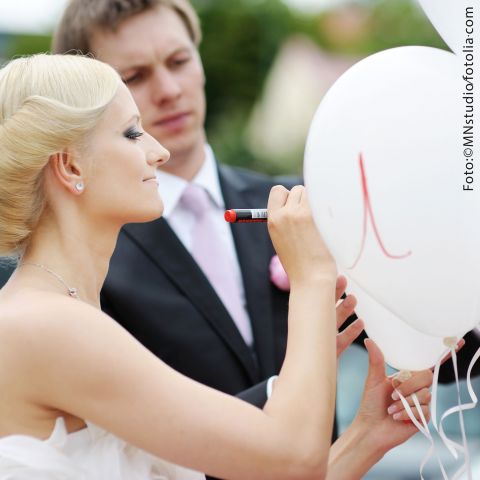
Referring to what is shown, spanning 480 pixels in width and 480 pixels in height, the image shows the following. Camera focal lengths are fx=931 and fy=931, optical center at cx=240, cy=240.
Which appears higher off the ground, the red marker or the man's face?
the red marker

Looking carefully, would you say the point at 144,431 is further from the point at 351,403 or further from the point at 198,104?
the point at 351,403

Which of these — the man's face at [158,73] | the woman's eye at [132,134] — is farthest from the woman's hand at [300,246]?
the man's face at [158,73]

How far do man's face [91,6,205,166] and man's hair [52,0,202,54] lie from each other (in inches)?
0.9

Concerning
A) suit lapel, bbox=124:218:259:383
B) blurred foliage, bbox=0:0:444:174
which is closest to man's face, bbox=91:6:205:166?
suit lapel, bbox=124:218:259:383

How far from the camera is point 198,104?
312cm

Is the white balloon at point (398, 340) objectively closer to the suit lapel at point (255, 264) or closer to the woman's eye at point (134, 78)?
the suit lapel at point (255, 264)

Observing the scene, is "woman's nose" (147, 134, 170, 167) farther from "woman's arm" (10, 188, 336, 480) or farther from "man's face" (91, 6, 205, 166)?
"man's face" (91, 6, 205, 166)

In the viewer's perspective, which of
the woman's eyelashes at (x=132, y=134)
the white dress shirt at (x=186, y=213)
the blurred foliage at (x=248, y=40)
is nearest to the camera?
the woman's eyelashes at (x=132, y=134)

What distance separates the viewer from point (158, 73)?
3.03 m

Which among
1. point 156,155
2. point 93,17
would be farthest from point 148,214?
point 93,17

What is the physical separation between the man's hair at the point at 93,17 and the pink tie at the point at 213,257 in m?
0.60

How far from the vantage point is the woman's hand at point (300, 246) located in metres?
1.91

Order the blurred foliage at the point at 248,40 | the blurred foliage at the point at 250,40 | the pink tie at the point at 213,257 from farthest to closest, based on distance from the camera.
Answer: the blurred foliage at the point at 250,40 → the blurred foliage at the point at 248,40 → the pink tie at the point at 213,257

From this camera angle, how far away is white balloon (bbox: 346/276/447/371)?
2.02 metres
